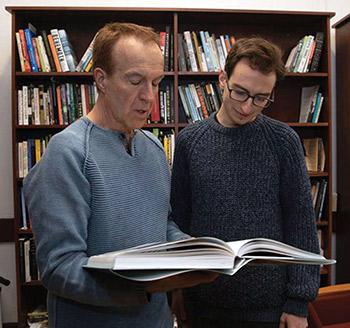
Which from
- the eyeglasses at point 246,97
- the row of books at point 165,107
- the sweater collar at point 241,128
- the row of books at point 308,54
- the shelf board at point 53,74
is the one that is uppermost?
the row of books at point 308,54

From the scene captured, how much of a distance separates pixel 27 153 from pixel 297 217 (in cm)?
183

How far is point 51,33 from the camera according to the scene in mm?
2475

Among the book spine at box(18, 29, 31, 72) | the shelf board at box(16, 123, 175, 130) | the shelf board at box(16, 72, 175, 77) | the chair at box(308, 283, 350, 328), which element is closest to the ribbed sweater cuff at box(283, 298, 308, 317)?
the chair at box(308, 283, 350, 328)

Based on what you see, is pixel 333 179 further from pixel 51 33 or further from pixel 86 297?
pixel 86 297

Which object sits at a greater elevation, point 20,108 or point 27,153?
point 20,108

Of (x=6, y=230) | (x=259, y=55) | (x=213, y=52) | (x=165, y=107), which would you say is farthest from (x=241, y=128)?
(x=6, y=230)

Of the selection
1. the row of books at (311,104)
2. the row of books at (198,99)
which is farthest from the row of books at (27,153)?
the row of books at (311,104)

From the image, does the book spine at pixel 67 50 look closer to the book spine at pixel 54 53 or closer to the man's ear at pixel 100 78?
the book spine at pixel 54 53

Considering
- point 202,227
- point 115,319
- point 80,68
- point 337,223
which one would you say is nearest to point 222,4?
point 80,68

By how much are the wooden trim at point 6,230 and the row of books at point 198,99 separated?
1367 millimetres

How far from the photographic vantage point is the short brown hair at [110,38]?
867mm

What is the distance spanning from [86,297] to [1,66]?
2.34 m

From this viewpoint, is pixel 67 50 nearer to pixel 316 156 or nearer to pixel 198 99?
pixel 198 99

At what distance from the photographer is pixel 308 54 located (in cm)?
261
